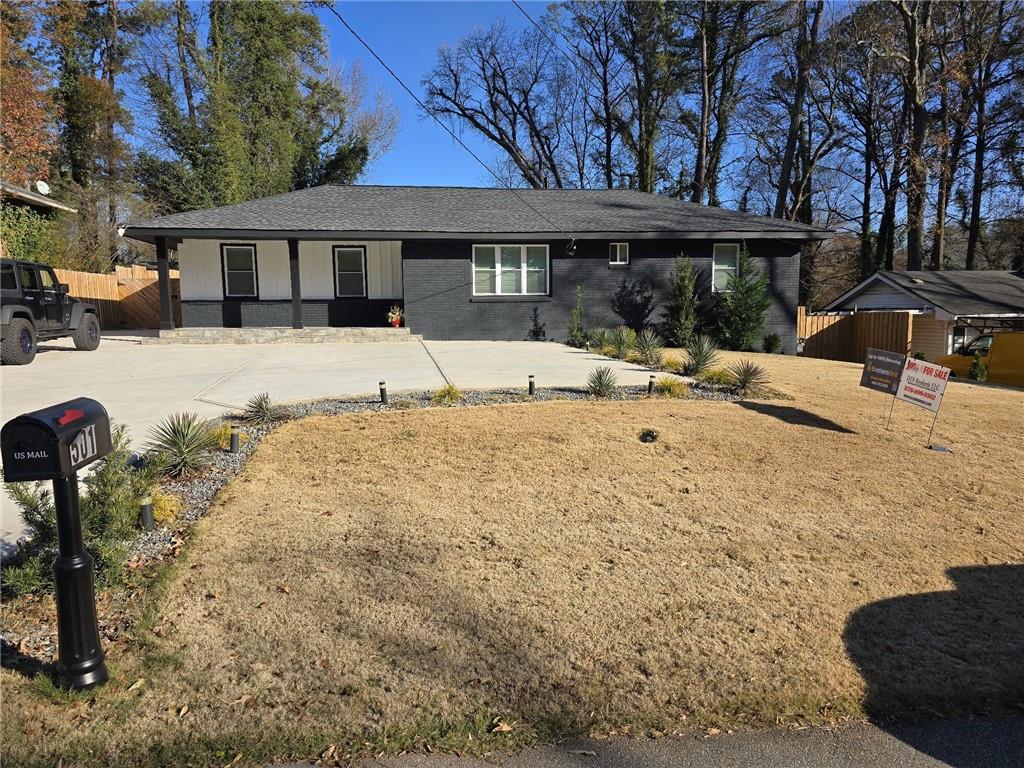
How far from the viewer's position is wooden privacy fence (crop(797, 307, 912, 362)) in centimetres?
2130

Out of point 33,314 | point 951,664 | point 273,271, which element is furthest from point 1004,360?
point 33,314

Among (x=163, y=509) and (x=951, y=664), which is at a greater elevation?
(x=163, y=509)

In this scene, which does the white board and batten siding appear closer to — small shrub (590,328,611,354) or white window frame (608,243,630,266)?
white window frame (608,243,630,266)

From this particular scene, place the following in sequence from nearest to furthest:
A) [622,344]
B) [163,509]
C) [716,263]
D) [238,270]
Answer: [163,509] → [622,344] → [238,270] → [716,263]

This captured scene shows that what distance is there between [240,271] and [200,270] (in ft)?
3.27

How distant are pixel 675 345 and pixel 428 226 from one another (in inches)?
283

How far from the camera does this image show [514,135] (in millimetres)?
41656

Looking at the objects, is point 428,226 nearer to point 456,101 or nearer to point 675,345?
point 675,345

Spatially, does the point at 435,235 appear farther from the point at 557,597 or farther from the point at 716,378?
the point at 557,597

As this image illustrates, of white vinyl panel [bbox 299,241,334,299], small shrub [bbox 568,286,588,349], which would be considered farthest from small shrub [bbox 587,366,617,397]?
white vinyl panel [bbox 299,241,334,299]

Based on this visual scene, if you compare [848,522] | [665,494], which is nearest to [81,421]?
[665,494]

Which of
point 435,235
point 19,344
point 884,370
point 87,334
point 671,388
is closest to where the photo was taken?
point 884,370

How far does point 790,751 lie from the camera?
8.46 ft

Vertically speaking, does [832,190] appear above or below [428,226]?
above
